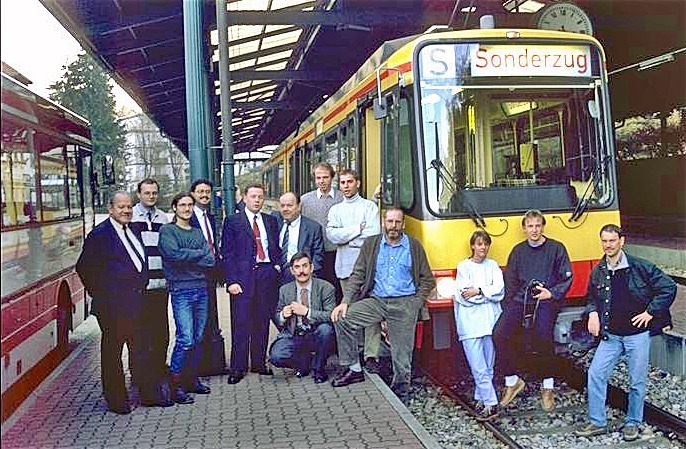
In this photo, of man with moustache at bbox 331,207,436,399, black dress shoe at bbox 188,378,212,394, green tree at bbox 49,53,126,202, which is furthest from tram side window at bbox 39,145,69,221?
green tree at bbox 49,53,126,202

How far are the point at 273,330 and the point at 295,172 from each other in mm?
6479

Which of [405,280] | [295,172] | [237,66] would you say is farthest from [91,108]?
[405,280]

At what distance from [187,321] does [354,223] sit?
1.69m

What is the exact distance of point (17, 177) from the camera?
266 inches

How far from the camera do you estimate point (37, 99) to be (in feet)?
25.9

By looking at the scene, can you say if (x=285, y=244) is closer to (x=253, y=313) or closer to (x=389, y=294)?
(x=253, y=313)

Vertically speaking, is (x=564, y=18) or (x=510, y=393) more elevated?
(x=564, y=18)

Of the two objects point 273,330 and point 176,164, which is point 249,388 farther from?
point 176,164

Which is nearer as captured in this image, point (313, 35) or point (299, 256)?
point (299, 256)

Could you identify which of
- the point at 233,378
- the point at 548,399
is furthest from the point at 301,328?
the point at 548,399

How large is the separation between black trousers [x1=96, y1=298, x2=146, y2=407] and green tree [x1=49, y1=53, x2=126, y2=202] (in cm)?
800

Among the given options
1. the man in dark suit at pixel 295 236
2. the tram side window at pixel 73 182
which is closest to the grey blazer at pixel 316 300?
the man in dark suit at pixel 295 236

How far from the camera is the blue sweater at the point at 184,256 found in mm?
6629

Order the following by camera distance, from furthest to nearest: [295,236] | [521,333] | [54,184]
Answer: [54,184]
[295,236]
[521,333]
